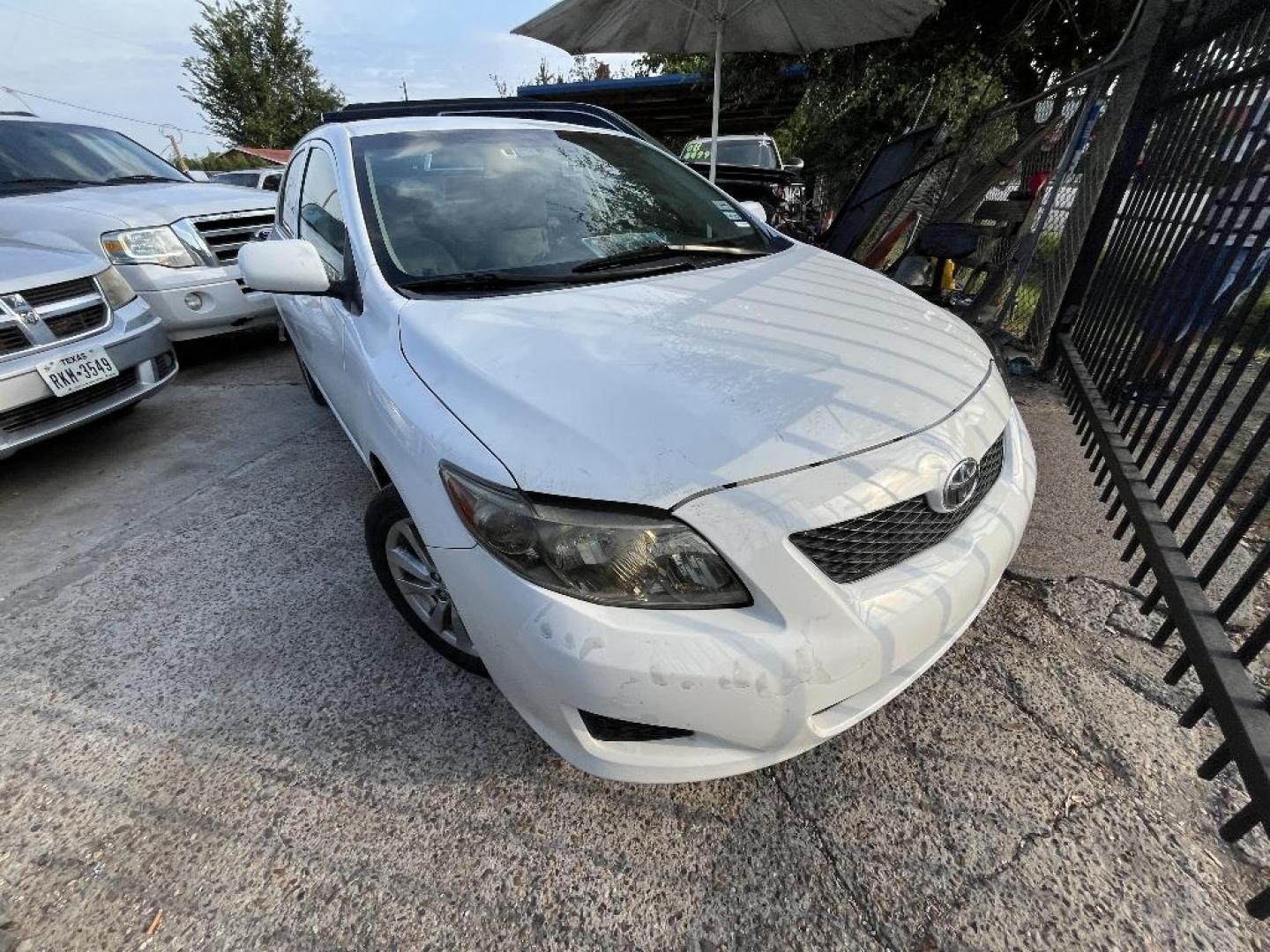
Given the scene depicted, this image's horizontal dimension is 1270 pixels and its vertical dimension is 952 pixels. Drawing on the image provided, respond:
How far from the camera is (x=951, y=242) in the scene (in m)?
3.68

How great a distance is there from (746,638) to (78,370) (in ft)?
11.7

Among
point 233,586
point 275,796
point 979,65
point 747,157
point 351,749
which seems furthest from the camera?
point 747,157

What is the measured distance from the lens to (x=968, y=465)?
1.38m

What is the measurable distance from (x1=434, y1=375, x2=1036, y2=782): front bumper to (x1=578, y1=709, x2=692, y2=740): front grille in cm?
1

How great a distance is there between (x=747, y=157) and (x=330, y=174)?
8600 millimetres

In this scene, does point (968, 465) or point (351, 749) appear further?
point (351, 749)

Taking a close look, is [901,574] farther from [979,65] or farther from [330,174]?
[979,65]

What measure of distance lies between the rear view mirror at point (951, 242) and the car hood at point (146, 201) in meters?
5.08

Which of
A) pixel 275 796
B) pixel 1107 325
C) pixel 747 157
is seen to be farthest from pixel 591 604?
pixel 747 157

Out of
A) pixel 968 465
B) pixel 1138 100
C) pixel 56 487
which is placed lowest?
pixel 56 487

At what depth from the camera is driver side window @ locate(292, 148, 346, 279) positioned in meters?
2.20

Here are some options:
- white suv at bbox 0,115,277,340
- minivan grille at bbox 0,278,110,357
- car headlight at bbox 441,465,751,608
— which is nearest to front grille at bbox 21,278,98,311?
minivan grille at bbox 0,278,110,357

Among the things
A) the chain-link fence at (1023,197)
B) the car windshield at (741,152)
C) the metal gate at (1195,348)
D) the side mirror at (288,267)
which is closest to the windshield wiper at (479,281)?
the side mirror at (288,267)

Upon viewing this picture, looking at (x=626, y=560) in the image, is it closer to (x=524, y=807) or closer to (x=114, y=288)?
(x=524, y=807)
